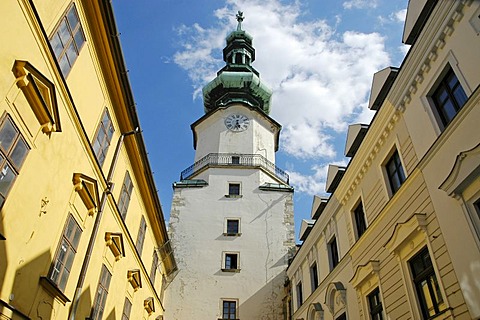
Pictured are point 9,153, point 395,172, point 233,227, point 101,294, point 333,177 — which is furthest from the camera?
point 233,227

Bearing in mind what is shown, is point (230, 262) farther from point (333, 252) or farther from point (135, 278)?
point (333, 252)

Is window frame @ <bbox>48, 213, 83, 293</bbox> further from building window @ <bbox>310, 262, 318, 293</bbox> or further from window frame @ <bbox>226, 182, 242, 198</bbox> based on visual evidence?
window frame @ <bbox>226, 182, 242, 198</bbox>

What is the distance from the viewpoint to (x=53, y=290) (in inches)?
Answer: 313

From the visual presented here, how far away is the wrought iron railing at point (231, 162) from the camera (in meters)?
26.6

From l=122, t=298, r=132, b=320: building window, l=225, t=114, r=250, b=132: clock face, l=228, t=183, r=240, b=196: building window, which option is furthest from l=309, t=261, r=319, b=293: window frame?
l=225, t=114, r=250, b=132: clock face

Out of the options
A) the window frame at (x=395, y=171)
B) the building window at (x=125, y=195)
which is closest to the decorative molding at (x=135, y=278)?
the building window at (x=125, y=195)

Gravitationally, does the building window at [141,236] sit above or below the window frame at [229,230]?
below

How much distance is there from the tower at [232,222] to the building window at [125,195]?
9982mm

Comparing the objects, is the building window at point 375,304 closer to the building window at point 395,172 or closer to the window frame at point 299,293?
the building window at point 395,172

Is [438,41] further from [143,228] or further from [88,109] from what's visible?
[143,228]

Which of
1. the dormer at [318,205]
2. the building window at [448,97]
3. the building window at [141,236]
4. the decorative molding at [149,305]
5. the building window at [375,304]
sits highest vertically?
the dormer at [318,205]

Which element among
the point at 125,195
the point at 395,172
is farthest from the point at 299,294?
the point at 395,172

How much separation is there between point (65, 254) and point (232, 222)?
15769mm

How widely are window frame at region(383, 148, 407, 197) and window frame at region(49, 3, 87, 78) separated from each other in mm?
7902
